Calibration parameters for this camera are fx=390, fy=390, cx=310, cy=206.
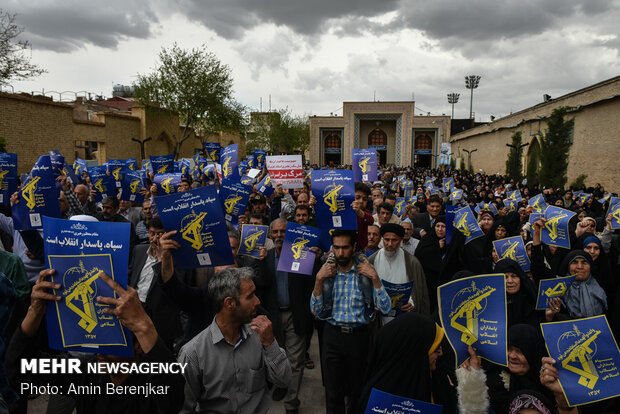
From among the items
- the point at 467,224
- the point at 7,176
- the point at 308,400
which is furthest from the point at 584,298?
the point at 7,176

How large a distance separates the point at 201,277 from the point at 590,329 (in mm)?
2840

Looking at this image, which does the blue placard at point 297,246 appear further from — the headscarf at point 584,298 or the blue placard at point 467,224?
the headscarf at point 584,298

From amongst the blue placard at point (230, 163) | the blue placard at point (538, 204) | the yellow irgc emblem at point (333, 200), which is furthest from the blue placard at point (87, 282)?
the blue placard at point (230, 163)

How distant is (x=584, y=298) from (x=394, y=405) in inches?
110

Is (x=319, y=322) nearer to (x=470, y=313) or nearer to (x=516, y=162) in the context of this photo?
(x=470, y=313)

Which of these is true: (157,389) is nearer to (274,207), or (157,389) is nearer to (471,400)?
(471,400)

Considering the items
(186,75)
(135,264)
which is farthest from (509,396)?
(186,75)

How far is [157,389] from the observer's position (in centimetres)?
172

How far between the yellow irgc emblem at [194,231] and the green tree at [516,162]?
25388 mm

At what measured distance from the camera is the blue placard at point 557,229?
4.80 m

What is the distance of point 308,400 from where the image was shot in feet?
13.2

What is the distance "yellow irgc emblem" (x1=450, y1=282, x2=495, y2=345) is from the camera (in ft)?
7.71

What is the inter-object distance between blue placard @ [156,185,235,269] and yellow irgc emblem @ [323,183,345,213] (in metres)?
1.91

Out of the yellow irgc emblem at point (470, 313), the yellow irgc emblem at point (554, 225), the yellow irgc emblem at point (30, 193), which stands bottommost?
the yellow irgc emblem at point (470, 313)
